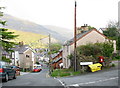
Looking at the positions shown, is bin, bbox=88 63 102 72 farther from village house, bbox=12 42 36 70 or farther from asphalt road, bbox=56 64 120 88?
village house, bbox=12 42 36 70

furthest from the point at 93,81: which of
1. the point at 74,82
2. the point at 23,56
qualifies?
the point at 23,56

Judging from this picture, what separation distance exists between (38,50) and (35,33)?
145 ft

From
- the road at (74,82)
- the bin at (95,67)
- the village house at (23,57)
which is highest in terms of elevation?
the village house at (23,57)

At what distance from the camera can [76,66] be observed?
3041 cm

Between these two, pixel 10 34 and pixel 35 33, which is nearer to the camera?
pixel 10 34

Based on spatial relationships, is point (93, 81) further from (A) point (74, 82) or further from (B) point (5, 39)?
(B) point (5, 39)

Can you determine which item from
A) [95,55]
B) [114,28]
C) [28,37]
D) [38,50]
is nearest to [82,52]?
[95,55]

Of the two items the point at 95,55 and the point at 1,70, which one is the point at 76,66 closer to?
the point at 95,55

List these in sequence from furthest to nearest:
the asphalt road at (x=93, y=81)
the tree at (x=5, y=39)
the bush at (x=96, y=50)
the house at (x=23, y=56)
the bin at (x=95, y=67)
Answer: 1. the house at (x=23, y=56)
2. the tree at (x=5, y=39)
3. the bush at (x=96, y=50)
4. the bin at (x=95, y=67)
5. the asphalt road at (x=93, y=81)

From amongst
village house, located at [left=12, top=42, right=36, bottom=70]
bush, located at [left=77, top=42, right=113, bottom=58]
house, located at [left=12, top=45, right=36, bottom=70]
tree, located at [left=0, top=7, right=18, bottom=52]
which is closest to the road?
bush, located at [left=77, top=42, right=113, bottom=58]

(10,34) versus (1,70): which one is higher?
(10,34)

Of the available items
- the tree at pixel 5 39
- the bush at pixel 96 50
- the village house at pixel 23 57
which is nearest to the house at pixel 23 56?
the village house at pixel 23 57

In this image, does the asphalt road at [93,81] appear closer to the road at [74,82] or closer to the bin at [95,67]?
the road at [74,82]

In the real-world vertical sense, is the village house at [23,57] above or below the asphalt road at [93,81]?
above
